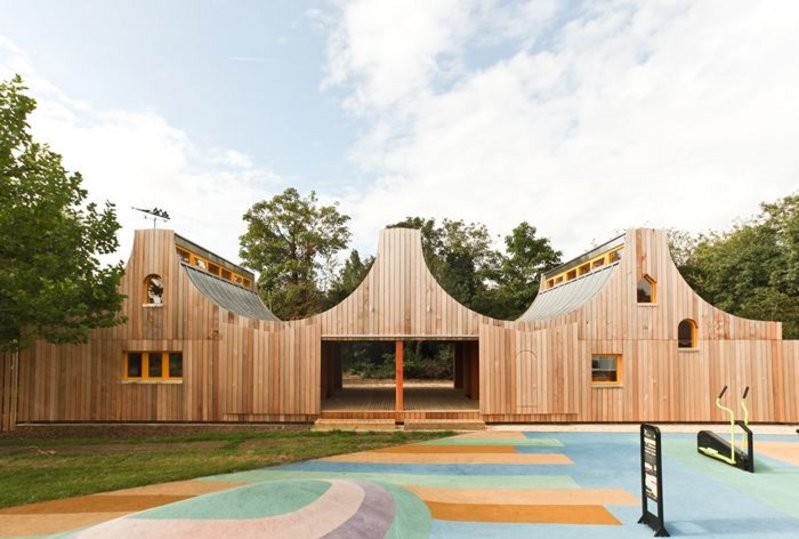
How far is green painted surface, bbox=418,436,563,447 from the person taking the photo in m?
11.5

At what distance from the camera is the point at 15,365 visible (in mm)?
13680

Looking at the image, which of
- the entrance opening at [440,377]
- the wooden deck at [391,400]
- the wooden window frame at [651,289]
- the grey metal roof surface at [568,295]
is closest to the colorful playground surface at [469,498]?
the wooden window frame at [651,289]

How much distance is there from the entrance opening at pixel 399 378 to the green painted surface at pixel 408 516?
236 inches

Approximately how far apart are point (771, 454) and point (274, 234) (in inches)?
1127

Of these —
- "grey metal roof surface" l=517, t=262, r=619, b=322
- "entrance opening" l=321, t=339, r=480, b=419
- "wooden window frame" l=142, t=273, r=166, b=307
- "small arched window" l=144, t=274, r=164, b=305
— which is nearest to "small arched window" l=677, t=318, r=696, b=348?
"grey metal roof surface" l=517, t=262, r=619, b=322

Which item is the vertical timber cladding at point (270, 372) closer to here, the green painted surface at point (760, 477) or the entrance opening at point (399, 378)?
the entrance opening at point (399, 378)

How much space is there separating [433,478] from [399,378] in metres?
5.24

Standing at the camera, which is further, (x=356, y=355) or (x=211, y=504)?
(x=356, y=355)

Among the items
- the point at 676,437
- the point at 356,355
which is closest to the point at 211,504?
the point at 676,437

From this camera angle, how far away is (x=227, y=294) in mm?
17281

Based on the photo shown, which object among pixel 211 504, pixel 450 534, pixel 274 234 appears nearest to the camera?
pixel 211 504

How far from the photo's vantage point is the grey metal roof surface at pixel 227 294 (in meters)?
14.9

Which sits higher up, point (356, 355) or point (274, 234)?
point (274, 234)

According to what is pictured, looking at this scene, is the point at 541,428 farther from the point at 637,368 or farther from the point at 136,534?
the point at 136,534
